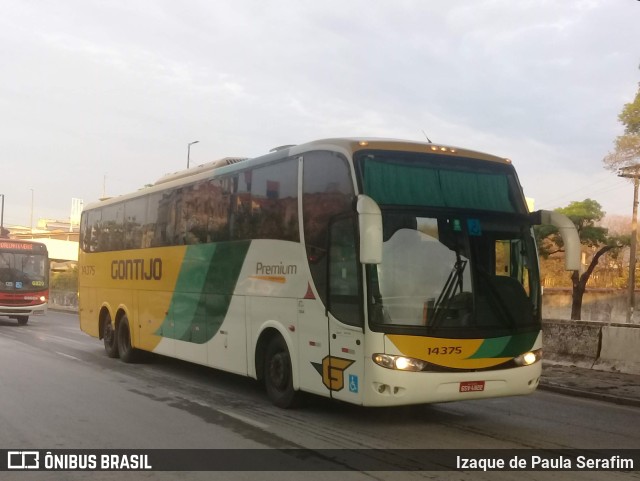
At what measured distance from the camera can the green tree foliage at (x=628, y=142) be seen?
25.2 metres

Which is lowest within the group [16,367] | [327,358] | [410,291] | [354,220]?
[16,367]

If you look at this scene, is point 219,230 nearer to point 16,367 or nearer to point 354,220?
point 354,220

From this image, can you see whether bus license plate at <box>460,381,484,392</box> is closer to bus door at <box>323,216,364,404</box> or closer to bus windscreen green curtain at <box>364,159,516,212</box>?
bus door at <box>323,216,364,404</box>

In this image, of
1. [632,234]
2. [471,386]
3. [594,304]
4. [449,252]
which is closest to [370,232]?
[449,252]

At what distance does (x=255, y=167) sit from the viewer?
10.2 meters

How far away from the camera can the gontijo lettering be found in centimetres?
1317

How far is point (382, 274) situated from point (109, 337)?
32.4 ft

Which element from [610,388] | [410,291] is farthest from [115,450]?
[610,388]

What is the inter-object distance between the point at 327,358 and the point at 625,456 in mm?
3338

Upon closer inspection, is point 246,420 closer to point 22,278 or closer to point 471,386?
point 471,386

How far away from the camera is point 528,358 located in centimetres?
811

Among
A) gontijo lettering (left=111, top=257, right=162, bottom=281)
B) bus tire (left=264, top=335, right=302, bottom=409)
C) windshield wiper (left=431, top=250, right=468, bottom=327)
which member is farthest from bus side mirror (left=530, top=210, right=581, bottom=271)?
gontijo lettering (left=111, top=257, right=162, bottom=281)

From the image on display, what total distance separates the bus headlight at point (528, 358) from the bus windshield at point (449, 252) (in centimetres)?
30

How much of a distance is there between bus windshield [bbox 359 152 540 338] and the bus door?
276 mm
